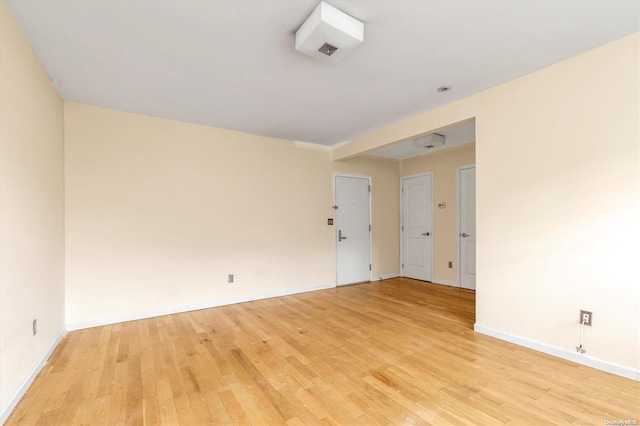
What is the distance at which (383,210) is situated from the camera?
18.9ft

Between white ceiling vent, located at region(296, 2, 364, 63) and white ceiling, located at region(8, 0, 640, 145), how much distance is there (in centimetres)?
6

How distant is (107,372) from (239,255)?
83.3 inches

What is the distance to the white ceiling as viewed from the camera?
1815mm

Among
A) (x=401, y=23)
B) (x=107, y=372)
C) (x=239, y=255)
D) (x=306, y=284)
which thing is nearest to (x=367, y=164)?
(x=306, y=284)

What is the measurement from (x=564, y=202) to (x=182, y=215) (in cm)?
421

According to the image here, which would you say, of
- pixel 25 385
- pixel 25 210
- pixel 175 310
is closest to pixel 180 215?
pixel 175 310

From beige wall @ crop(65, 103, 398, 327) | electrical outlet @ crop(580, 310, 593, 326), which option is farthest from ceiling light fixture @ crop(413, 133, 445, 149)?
electrical outlet @ crop(580, 310, 593, 326)

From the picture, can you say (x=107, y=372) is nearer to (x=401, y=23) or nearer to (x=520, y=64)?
(x=401, y=23)

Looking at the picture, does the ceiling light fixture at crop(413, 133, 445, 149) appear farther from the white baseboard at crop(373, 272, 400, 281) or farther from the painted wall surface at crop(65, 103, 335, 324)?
the white baseboard at crop(373, 272, 400, 281)

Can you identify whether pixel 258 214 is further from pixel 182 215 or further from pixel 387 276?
pixel 387 276

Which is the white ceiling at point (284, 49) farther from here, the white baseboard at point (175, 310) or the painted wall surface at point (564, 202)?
the white baseboard at point (175, 310)

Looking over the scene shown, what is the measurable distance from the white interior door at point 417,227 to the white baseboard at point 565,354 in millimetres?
2633

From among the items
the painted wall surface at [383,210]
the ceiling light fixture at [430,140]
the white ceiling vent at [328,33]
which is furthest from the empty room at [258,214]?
the painted wall surface at [383,210]

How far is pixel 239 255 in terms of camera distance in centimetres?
421
